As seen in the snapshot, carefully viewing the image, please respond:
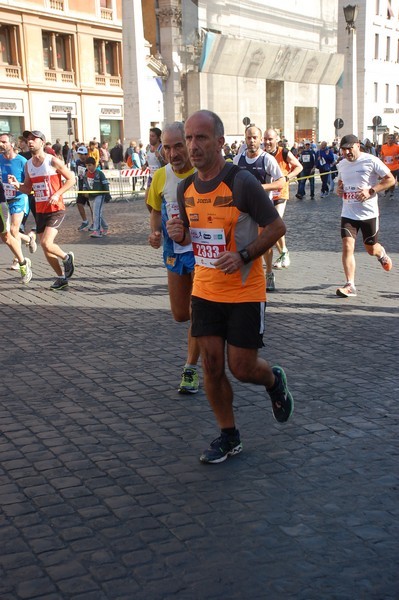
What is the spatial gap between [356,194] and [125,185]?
2072 centimetres

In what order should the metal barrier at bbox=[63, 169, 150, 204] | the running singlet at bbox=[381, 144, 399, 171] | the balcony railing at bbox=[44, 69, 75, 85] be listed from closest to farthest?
the running singlet at bbox=[381, 144, 399, 171], the metal barrier at bbox=[63, 169, 150, 204], the balcony railing at bbox=[44, 69, 75, 85]

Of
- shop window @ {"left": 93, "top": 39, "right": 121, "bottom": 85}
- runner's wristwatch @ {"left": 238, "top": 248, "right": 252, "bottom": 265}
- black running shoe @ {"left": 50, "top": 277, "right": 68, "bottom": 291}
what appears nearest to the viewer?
runner's wristwatch @ {"left": 238, "top": 248, "right": 252, "bottom": 265}

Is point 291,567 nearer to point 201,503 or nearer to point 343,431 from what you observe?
point 201,503

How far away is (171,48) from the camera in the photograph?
51.8 meters

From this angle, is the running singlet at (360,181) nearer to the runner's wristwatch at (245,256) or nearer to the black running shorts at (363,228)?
the black running shorts at (363,228)

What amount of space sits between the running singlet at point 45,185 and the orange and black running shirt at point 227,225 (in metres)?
5.65

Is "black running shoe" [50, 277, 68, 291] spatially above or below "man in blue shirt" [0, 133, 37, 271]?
below

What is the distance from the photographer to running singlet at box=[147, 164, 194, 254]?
5.57 meters

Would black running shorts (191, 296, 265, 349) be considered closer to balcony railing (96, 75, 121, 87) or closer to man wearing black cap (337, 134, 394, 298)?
man wearing black cap (337, 134, 394, 298)

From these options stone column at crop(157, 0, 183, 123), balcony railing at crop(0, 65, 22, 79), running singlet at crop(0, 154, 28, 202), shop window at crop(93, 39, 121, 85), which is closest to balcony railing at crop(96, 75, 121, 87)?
shop window at crop(93, 39, 121, 85)

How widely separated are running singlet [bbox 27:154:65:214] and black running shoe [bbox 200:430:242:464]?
5.88 metres

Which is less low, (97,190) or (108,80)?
(108,80)

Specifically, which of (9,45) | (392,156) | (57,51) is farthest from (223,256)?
(57,51)

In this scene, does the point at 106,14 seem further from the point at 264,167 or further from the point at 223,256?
the point at 223,256
